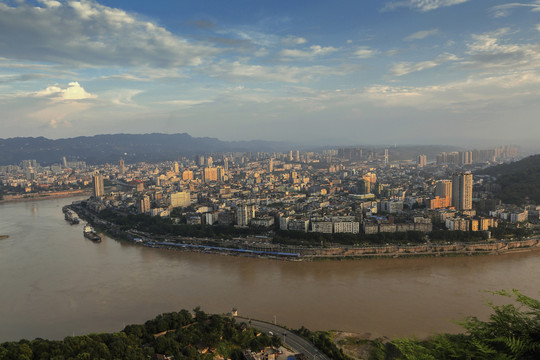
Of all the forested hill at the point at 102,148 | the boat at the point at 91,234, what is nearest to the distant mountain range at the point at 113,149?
the forested hill at the point at 102,148

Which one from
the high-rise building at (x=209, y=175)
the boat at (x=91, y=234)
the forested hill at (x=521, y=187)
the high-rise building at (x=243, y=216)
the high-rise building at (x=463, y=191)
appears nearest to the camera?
the boat at (x=91, y=234)

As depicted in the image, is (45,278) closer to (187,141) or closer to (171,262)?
(171,262)

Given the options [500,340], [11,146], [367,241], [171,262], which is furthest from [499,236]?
[11,146]

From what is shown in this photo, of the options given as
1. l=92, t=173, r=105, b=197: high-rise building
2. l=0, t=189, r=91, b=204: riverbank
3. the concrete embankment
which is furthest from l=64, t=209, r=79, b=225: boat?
the concrete embankment

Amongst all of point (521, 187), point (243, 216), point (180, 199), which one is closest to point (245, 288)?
point (243, 216)

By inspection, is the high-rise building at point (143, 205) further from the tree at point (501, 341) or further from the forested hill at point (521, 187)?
the tree at point (501, 341)

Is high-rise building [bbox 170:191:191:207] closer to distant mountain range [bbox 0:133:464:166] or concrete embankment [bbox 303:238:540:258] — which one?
concrete embankment [bbox 303:238:540:258]
